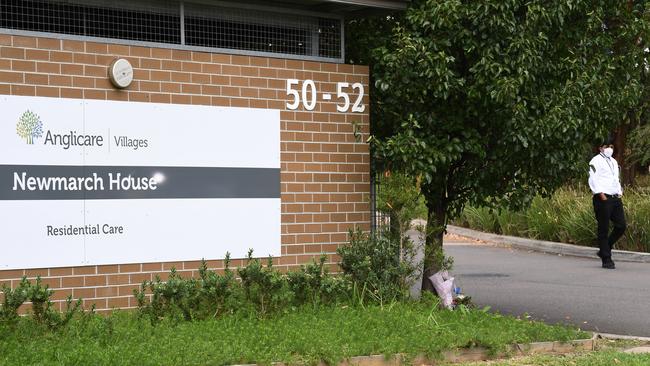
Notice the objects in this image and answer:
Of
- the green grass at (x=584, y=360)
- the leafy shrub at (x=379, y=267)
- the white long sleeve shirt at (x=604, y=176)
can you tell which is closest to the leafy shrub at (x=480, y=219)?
the white long sleeve shirt at (x=604, y=176)

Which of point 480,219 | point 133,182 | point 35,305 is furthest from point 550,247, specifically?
point 35,305

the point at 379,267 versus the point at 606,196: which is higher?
the point at 606,196

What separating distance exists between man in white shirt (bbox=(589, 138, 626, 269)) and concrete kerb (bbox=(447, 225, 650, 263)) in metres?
1.30

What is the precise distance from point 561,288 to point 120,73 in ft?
23.3

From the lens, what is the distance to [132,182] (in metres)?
9.55

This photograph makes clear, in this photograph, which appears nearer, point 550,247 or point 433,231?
point 433,231

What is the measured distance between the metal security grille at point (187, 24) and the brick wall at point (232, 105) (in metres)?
0.24

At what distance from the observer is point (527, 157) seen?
1061 cm

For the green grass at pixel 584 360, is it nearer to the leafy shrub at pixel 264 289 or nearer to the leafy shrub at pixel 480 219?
the leafy shrub at pixel 264 289

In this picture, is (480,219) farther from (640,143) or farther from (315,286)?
(315,286)

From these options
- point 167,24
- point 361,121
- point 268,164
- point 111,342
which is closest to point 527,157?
point 361,121

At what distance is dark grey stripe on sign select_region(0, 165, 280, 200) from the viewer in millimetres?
8977

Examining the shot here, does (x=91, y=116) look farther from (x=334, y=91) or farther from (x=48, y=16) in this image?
(x=334, y=91)

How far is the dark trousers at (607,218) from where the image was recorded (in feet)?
52.6
